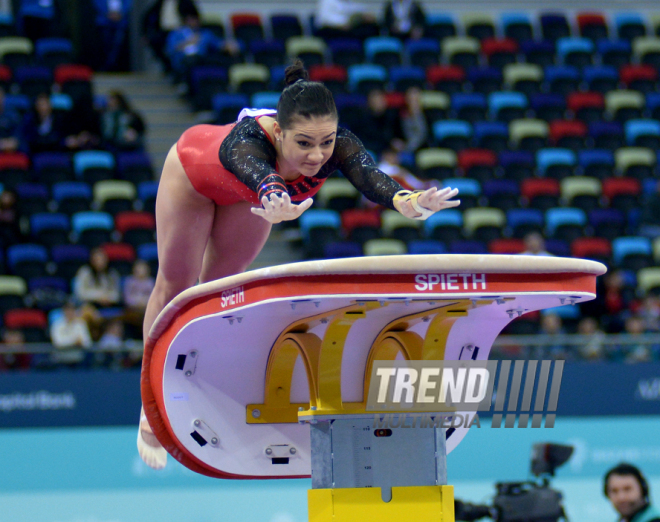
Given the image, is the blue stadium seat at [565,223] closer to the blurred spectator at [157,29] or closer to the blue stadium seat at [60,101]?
the blurred spectator at [157,29]

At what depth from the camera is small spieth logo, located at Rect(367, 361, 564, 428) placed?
84.4 inches

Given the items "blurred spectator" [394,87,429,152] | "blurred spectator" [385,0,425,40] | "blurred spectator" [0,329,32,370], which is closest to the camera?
"blurred spectator" [0,329,32,370]

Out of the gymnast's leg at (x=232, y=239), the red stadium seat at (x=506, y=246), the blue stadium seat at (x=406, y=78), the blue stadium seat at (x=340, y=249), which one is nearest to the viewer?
the gymnast's leg at (x=232, y=239)

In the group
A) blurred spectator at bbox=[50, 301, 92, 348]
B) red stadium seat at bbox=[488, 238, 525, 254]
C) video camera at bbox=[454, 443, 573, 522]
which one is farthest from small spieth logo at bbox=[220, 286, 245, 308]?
red stadium seat at bbox=[488, 238, 525, 254]

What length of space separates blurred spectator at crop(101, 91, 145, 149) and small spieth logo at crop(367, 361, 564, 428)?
7.35 m

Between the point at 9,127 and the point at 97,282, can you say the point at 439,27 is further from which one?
the point at 97,282

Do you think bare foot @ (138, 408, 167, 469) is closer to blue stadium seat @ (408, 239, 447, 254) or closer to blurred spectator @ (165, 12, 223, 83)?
blue stadium seat @ (408, 239, 447, 254)

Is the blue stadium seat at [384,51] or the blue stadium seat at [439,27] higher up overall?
the blue stadium seat at [439,27]

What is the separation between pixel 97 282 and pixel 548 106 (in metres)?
6.39

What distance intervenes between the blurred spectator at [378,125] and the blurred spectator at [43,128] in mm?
3223

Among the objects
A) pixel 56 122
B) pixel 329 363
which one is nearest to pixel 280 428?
pixel 329 363

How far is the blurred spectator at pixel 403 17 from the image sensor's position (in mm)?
11438

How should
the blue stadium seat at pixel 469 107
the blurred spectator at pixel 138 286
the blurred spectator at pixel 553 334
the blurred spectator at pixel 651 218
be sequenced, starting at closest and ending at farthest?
the blurred spectator at pixel 553 334 → the blurred spectator at pixel 138 286 → the blurred spectator at pixel 651 218 → the blue stadium seat at pixel 469 107

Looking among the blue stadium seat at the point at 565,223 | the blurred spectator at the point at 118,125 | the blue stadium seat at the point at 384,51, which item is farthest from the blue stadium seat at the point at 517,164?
the blurred spectator at the point at 118,125
